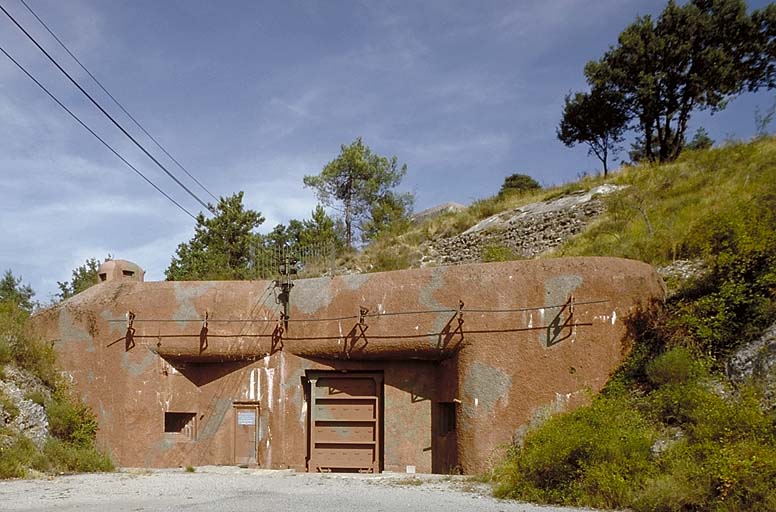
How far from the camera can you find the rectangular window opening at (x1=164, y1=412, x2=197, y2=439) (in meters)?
15.3

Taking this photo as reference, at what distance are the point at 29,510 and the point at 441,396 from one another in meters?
8.04

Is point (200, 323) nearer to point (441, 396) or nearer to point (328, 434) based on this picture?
point (328, 434)

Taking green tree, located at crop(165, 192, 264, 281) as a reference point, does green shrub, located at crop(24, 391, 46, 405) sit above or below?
below

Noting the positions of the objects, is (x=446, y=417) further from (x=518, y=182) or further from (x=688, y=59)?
(x=518, y=182)

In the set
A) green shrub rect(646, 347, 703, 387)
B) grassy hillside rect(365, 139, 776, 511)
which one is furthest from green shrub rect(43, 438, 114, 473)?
green shrub rect(646, 347, 703, 387)

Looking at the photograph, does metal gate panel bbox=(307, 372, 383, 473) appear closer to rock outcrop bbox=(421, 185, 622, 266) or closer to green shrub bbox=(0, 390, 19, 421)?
green shrub bbox=(0, 390, 19, 421)

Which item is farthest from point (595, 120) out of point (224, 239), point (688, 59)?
point (224, 239)

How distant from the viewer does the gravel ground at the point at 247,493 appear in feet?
30.1

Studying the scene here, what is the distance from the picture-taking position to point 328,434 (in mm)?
14883

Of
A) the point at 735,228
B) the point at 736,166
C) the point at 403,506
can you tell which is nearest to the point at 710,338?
the point at 735,228

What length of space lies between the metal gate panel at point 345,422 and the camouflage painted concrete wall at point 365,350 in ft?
0.81

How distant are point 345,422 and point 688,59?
84.6ft

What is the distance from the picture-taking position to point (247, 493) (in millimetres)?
10594

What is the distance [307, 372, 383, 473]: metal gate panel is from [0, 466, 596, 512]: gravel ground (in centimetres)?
123
